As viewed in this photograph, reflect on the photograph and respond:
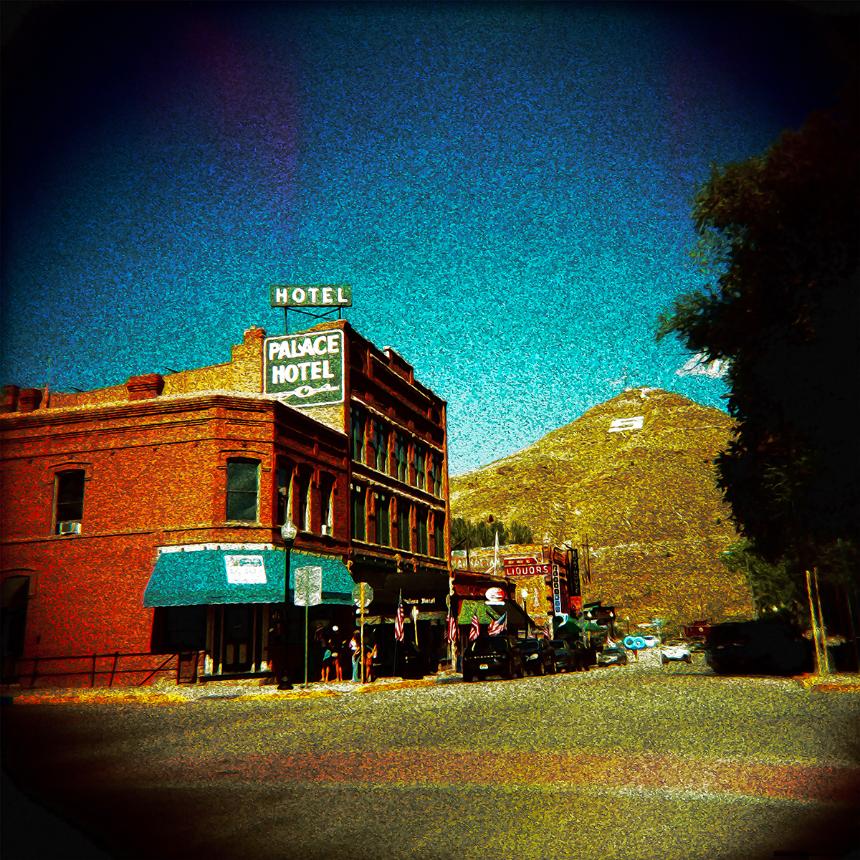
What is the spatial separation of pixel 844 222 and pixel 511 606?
32751mm

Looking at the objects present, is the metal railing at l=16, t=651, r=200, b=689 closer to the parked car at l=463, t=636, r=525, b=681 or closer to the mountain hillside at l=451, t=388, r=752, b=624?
the parked car at l=463, t=636, r=525, b=681

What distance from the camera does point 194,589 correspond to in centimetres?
2495

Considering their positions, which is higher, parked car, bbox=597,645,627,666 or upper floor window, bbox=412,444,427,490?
upper floor window, bbox=412,444,427,490

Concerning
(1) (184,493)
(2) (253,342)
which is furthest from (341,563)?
(2) (253,342)

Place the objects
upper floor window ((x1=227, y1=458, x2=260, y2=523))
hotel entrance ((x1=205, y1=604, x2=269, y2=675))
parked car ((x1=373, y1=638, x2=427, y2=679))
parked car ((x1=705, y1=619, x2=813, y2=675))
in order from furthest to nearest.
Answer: parked car ((x1=373, y1=638, x2=427, y2=679)), parked car ((x1=705, y1=619, x2=813, y2=675)), upper floor window ((x1=227, y1=458, x2=260, y2=523)), hotel entrance ((x1=205, y1=604, x2=269, y2=675))

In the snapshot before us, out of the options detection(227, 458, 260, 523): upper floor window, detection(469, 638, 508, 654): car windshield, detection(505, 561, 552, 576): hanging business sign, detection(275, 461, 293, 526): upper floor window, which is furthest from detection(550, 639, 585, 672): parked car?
detection(505, 561, 552, 576): hanging business sign

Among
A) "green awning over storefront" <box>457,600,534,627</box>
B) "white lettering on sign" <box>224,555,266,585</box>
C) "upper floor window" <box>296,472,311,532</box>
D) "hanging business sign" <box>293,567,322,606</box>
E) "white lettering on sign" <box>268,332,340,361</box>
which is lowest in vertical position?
"green awning over storefront" <box>457,600,534,627</box>

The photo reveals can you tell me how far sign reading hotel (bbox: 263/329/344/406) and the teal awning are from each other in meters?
8.65

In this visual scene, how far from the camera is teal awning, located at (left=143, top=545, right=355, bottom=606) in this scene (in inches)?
982

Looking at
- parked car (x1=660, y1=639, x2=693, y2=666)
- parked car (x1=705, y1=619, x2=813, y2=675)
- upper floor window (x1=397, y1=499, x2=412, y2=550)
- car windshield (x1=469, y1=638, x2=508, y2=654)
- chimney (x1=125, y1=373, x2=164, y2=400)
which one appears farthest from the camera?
parked car (x1=660, y1=639, x2=693, y2=666)

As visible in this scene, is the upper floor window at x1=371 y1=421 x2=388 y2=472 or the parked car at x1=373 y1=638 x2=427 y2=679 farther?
the upper floor window at x1=371 y1=421 x2=388 y2=472

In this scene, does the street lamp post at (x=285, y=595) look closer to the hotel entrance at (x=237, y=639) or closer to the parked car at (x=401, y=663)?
the hotel entrance at (x=237, y=639)

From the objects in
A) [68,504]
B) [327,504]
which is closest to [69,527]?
[68,504]

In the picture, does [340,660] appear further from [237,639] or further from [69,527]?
[69,527]
